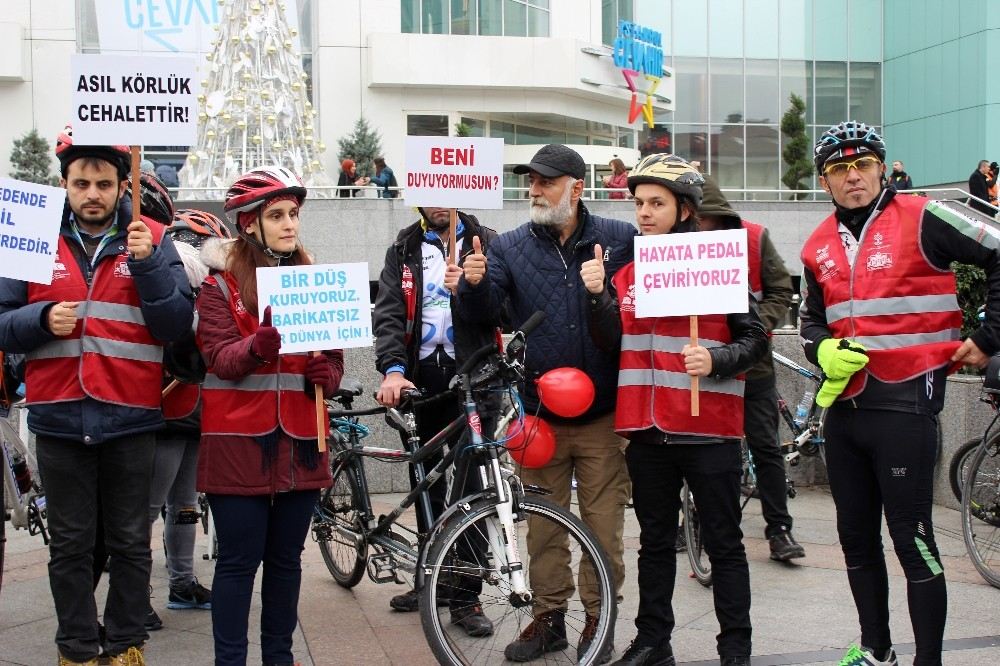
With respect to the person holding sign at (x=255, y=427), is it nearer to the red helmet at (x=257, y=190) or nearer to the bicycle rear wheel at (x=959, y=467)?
the red helmet at (x=257, y=190)

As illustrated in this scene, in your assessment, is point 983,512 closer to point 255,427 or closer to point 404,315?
point 404,315

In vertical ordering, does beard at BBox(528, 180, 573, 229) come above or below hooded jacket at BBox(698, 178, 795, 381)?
above

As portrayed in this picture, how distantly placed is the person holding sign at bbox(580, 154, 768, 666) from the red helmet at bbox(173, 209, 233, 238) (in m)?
2.34

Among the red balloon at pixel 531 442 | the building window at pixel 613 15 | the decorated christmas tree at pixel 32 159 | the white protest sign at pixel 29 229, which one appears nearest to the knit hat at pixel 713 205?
the red balloon at pixel 531 442

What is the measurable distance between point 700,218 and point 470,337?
4.39 feet

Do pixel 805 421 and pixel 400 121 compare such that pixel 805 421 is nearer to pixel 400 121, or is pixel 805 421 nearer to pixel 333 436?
pixel 333 436

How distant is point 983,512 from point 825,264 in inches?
94.4

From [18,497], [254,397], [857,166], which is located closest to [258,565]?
[254,397]

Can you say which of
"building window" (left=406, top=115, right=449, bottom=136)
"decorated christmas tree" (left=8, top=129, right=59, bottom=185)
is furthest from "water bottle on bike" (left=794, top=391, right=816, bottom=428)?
"building window" (left=406, top=115, right=449, bottom=136)

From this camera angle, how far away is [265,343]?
14.4ft

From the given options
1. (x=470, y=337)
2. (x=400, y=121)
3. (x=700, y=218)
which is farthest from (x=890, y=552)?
(x=400, y=121)

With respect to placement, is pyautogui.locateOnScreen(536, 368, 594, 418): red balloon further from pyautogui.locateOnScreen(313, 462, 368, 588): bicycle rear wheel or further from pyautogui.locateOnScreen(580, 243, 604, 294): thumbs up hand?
pyautogui.locateOnScreen(313, 462, 368, 588): bicycle rear wheel

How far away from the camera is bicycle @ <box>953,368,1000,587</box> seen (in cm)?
636

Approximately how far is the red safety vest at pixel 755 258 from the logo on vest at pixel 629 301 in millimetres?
1422
